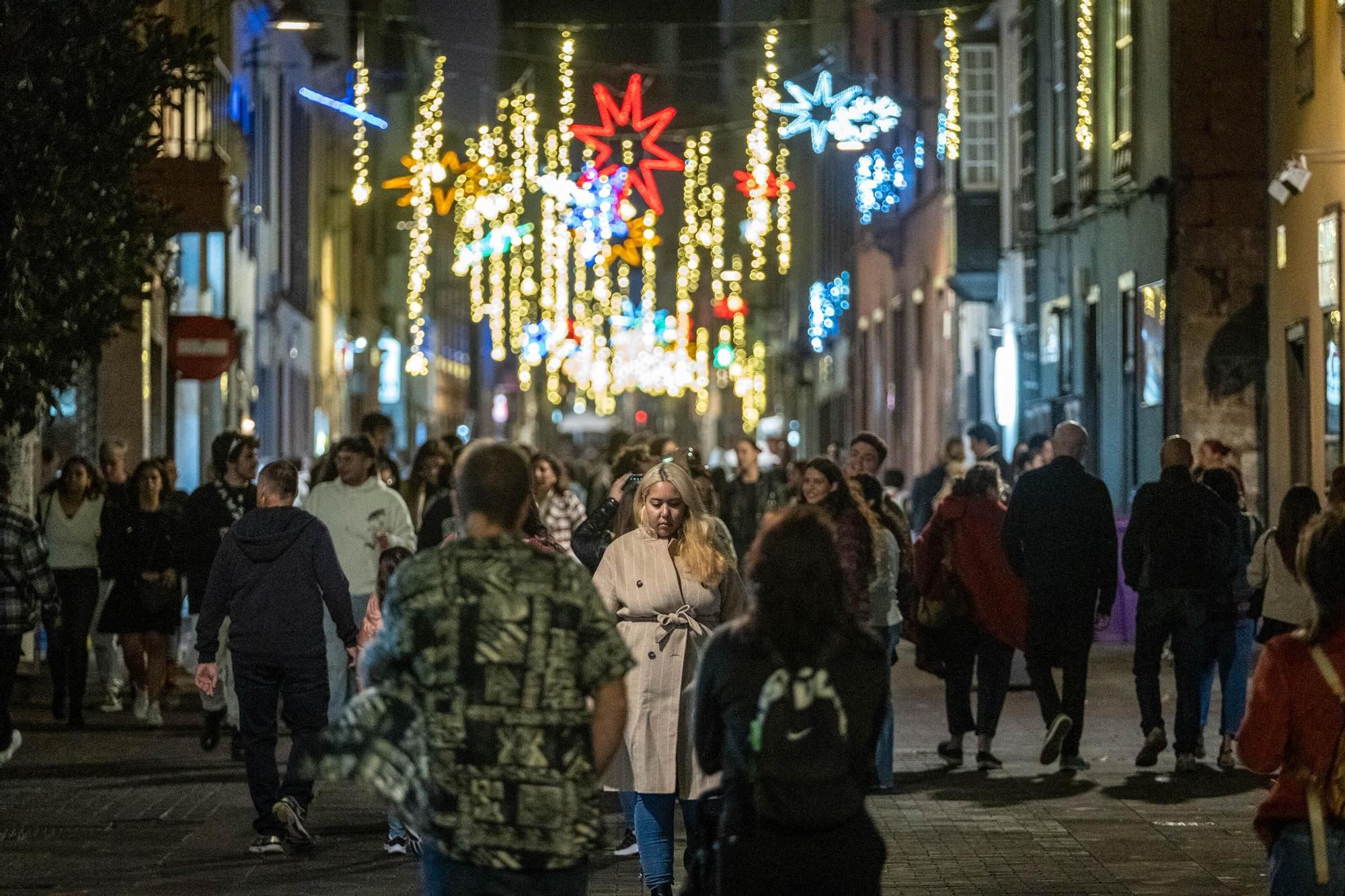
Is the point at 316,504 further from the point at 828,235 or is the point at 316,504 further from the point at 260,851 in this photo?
the point at 828,235

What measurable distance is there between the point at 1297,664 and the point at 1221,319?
18479mm

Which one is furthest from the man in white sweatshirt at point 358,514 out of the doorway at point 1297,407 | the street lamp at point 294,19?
the street lamp at point 294,19

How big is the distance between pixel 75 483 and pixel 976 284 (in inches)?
717

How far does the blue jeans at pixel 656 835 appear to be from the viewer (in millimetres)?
9312

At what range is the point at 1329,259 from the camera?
67.6ft

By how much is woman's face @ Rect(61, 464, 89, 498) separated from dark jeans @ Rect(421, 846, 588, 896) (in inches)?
490

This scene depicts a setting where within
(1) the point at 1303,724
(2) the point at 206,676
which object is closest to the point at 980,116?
(2) the point at 206,676

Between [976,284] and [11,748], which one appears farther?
[976,284]

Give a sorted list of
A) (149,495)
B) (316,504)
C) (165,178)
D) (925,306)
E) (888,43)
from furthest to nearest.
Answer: (888,43) → (925,306) → (165,178) → (149,495) → (316,504)

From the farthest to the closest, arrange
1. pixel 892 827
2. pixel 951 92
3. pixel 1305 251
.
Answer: pixel 951 92 → pixel 1305 251 → pixel 892 827

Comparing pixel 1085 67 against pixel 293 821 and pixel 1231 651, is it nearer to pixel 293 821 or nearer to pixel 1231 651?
pixel 1231 651

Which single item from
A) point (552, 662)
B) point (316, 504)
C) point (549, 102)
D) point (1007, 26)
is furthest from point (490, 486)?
point (549, 102)

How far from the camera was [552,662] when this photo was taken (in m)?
5.83

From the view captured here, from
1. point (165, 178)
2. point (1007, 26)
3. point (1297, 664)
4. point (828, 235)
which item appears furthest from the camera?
point (828, 235)
